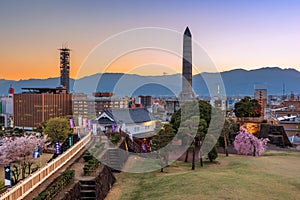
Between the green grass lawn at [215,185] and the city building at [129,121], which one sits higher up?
the city building at [129,121]

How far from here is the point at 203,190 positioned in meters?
11.7

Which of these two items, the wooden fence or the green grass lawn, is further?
the green grass lawn

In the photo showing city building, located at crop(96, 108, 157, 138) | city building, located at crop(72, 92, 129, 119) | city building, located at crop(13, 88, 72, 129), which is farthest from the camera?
city building, located at crop(72, 92, 129, 119)

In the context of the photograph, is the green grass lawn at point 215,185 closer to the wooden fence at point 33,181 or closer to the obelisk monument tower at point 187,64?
the wooden fence at point 33,181

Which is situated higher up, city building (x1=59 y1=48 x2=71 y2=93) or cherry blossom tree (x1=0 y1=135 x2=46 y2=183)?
city building (x1=59 y1=48 x2=71 y2=93)

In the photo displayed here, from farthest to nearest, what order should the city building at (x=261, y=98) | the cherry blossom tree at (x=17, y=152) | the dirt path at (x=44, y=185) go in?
1. the city building at (x=261, y=98)
2. the cherry blossom tree at (x=17, y=152)
3. the dirt path at (x=44, y=185)

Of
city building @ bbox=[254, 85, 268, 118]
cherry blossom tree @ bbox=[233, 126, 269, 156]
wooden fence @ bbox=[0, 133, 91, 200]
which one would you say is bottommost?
cherry blossom tree @ bbox=[233, 126, 269, 156]

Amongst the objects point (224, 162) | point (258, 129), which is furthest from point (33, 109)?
point (224, 162)

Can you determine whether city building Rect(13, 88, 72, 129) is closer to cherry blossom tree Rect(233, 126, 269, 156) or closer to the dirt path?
cherry blossom tree Rect(233, 126, 269, 156)

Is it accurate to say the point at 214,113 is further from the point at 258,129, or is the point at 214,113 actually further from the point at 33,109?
the point at 33,109

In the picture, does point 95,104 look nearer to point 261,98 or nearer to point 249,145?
point 261,98

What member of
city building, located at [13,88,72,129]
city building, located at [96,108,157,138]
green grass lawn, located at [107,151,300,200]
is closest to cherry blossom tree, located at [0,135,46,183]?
green grass lawn, located at [107,151,300,200]

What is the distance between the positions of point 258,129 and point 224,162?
20024mm

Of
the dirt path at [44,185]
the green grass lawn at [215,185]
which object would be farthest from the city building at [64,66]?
the dirt path at [44,185]
